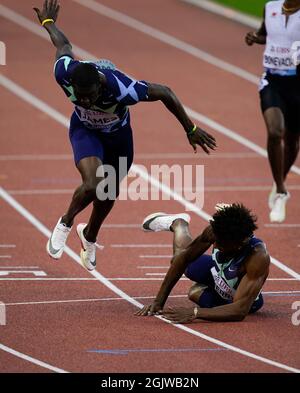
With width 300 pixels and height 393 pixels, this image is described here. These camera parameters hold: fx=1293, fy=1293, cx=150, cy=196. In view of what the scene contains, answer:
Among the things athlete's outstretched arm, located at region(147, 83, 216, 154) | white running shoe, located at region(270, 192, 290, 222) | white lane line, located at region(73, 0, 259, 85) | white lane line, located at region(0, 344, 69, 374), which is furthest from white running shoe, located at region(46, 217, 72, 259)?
Answer: white lane line, located at region(73, 0, 259, 85)

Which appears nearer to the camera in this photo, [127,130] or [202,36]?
[127,130]

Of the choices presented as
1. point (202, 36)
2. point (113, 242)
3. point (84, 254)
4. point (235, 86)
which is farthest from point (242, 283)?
point (202, 36)

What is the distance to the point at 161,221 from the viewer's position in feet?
35.5

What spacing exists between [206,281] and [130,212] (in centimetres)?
448

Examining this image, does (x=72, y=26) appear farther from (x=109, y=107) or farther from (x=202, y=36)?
(x=109, y=107)

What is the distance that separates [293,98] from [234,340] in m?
4.60

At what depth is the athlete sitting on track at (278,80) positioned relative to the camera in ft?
42.9

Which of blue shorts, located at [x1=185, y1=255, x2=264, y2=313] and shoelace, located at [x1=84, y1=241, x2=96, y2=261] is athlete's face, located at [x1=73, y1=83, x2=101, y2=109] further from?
shoelace, located at [x1=84, y1=241, x2=96, y2=261]

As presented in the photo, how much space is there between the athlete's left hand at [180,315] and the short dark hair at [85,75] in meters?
1.80

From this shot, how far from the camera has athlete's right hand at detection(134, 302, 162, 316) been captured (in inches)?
389

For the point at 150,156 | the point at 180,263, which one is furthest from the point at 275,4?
the point at 180,263

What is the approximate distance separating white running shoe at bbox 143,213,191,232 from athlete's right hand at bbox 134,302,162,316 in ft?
3.21

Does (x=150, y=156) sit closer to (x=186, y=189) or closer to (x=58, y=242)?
(x=186, y=189)

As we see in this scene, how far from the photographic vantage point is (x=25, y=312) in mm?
10109
